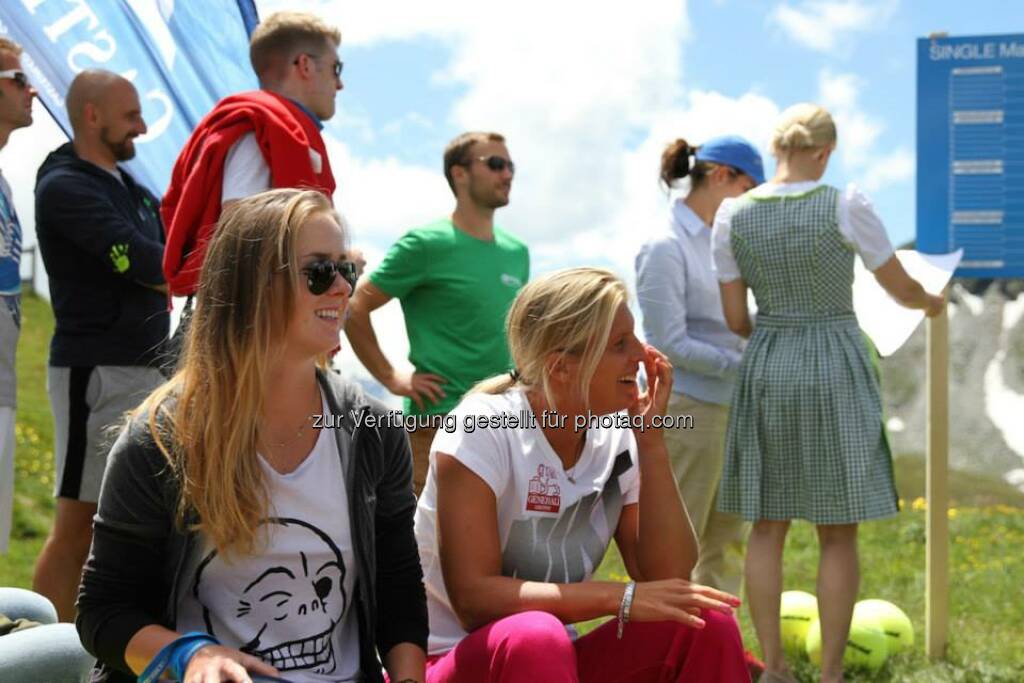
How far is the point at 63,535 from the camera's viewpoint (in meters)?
4.04

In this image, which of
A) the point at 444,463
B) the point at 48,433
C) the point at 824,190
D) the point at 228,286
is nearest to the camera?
the point at 228,286

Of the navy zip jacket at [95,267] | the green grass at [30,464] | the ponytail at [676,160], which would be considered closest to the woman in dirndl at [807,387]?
the ponytail at [676,160]

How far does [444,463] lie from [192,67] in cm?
311

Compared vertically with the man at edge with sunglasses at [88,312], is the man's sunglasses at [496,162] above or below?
above

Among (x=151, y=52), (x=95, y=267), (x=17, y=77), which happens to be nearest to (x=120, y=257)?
(x=95, y=267)

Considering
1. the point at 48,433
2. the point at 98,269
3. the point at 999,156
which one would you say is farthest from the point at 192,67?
the point at 48,433

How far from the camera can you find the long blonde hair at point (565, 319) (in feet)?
9.84

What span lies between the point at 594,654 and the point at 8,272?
2.41 m

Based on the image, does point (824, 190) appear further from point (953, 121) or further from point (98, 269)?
point (98, 269)

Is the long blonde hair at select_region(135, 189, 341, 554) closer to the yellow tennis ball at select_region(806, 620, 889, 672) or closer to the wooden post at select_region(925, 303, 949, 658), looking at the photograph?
the yellow tennis ball at select_region(806, 620, 889, 672)

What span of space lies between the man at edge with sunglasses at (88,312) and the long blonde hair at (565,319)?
1569mm

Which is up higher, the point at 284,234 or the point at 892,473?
the point at 284,234

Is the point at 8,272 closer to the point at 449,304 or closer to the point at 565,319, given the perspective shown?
the point at 449,304

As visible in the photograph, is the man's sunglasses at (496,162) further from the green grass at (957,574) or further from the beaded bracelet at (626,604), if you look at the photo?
the beaded bracelet at (626,604)
